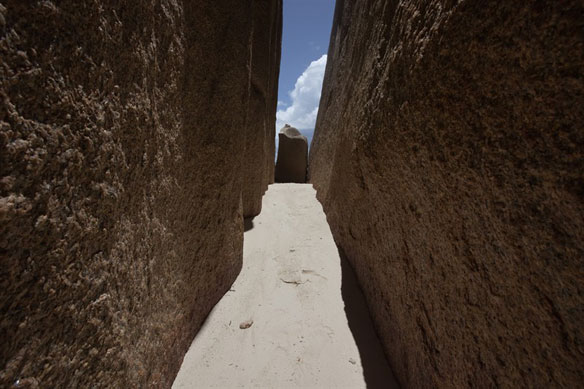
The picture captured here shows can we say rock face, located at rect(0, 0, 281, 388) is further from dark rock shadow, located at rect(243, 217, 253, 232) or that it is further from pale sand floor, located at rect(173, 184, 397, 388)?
dark rock shadow, located at rect(243, 217, 253, 232)

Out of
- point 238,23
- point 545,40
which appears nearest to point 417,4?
point 545,40

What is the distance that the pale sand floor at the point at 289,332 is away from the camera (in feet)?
3.88

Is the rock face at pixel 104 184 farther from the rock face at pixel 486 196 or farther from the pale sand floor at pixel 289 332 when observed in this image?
the rock face at pixel 486 196

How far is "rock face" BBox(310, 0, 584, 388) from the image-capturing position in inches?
21.2

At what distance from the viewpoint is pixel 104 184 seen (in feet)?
2.30

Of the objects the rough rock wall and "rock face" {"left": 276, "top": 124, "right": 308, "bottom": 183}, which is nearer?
the rough rock wall

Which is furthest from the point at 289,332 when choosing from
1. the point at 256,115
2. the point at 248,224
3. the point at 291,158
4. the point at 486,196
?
the point at 291,158

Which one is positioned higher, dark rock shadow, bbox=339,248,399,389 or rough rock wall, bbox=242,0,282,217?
rough rock wall, bbox=242,0,282,217

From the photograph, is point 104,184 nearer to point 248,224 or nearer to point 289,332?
point 289,332

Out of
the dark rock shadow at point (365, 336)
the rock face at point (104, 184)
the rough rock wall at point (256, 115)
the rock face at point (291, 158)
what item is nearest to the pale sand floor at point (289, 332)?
the dark rock shadow at point (365, 336)

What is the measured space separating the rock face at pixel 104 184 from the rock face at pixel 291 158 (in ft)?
23.1

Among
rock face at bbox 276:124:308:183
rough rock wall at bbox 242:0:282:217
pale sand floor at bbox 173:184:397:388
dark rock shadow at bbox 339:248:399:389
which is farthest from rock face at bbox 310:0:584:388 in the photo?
rock face at bbox 276:124:308:183

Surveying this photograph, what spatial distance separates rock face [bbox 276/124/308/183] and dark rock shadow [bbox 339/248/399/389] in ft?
21.9

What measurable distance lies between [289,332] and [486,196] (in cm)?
120
